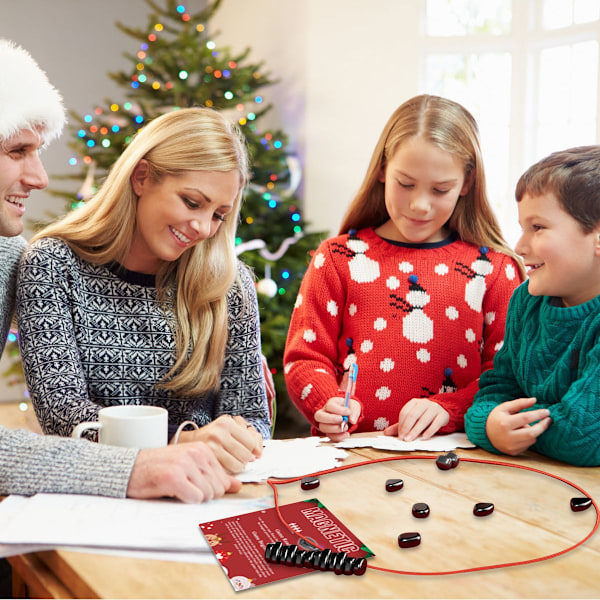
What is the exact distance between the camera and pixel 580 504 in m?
0.99

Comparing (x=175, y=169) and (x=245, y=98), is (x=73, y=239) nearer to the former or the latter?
(x=175, y=169)

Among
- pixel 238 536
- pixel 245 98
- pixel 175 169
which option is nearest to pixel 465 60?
pixel 245 98

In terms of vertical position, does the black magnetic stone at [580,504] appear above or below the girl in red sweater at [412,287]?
below


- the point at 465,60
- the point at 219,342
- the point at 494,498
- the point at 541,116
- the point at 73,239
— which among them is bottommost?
the point at 494,498

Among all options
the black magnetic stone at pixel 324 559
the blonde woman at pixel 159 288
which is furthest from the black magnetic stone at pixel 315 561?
the blonde woman at pixel 159 288

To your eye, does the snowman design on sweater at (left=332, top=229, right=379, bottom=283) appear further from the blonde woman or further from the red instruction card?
the red instruction card

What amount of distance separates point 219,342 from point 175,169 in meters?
0.37

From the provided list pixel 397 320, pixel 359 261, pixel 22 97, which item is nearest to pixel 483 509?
pixel 397 320

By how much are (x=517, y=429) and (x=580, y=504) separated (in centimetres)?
27

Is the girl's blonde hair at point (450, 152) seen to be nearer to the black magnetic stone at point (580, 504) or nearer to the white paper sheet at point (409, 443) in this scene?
the white paper sheet at point (409, 443)

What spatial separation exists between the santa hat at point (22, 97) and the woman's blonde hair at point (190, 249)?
0.60ft

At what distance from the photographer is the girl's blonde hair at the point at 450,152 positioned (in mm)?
1675

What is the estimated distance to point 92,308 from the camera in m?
1.46

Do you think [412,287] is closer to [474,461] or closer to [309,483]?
[474,461]
